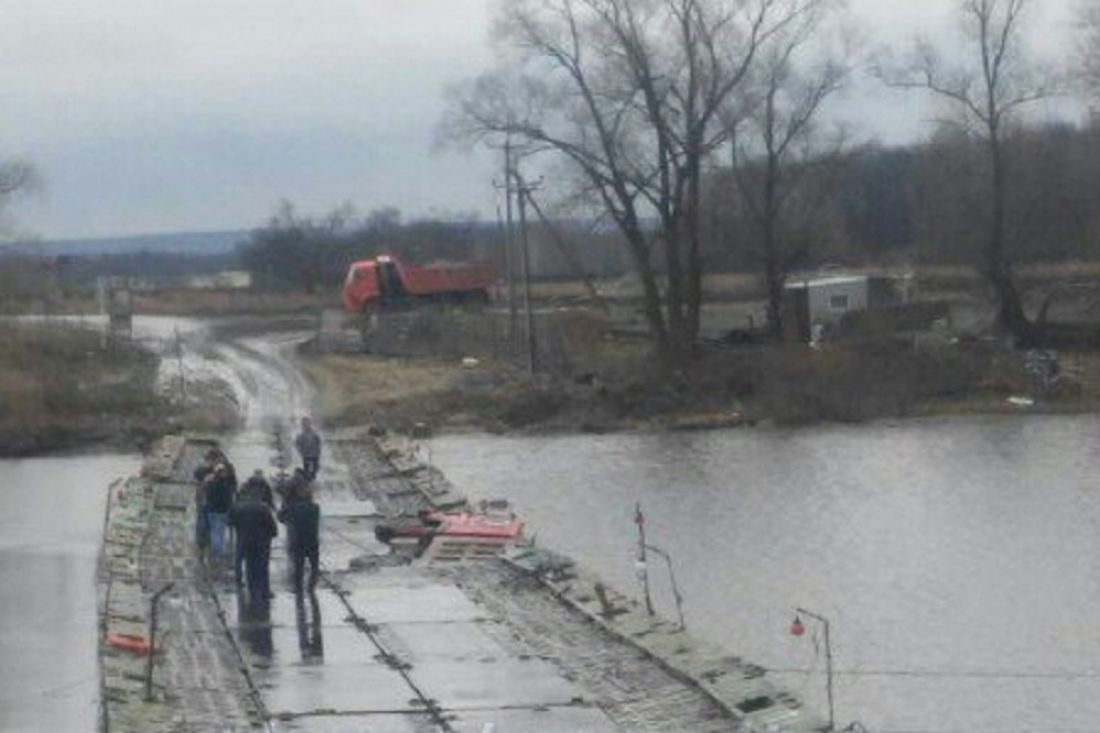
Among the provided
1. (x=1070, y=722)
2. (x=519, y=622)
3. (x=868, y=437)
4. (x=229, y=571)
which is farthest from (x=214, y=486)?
(x=868, y=437)

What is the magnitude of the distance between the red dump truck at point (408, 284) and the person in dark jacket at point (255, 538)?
142ft

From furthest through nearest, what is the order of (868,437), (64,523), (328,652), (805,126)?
1. (805,126)
2. (868,437)
3. (64,523)
4. (328,652)

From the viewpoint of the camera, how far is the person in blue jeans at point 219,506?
24703mm

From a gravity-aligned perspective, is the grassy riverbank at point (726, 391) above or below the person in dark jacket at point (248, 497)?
below

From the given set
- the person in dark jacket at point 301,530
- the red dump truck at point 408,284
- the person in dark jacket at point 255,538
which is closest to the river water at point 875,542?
the person in dark jacket at point 301,530

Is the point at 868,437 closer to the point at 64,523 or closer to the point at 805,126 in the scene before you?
the point at 805,126

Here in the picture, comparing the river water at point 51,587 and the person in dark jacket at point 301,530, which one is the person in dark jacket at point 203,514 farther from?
the person in dark jacket at point 301,530

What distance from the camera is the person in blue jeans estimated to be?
2470 cm

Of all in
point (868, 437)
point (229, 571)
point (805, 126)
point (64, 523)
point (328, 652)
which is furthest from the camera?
point (805, 126)

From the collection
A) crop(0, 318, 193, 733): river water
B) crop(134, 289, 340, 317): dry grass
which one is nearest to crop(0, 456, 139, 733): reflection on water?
crop(0, 318, 193, 733): river water

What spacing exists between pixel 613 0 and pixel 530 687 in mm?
34738

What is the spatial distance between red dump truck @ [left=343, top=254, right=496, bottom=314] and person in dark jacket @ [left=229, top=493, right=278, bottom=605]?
43182mm

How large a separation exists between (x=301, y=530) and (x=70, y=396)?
26.2 metres

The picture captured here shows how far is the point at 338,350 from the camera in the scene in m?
57.0
